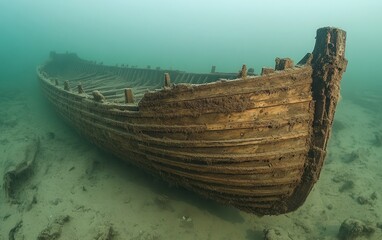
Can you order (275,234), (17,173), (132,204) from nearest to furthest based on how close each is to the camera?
(275,234), (132,204), (17,173)

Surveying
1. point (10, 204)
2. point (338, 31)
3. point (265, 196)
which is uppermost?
point (338, 31)

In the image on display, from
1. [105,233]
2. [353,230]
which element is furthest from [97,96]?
[353,230]

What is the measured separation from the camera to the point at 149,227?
6.26 metres

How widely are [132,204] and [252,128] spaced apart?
3.99 metres

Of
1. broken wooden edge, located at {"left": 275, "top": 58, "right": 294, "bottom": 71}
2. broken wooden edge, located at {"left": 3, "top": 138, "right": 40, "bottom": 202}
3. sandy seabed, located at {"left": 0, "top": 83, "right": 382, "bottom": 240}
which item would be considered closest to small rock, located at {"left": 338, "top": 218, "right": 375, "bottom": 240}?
sandy seabed, located at {"left": 0, "top": 83, "right": 382, "bottom": 240}

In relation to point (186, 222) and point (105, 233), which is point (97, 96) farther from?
point (186, 222)

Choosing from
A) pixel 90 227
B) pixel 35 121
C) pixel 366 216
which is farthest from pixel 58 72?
pixel 366 216

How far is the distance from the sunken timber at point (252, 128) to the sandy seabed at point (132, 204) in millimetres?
1213

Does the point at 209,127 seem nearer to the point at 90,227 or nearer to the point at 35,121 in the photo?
the point at 90,227

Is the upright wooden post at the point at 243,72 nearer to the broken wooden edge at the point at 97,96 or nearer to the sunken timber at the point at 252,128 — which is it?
the sunken timber at the point at 252,128

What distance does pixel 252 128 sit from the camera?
463 centimetres

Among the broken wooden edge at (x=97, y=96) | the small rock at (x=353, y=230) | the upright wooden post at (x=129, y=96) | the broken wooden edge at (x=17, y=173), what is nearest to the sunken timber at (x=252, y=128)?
the upright wooden post at (x=129, y=96)

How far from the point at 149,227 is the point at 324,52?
5.11 metres

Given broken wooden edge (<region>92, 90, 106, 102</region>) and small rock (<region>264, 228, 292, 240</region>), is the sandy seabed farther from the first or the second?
broken wooden edge (<region>92, 90, 106, 102</region>)
